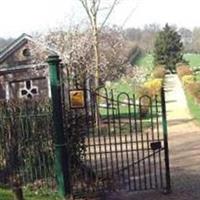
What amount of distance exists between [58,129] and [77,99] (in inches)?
22.8

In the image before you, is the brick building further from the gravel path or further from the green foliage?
the green foliage

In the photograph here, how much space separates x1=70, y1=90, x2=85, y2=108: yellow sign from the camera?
32.1 ft

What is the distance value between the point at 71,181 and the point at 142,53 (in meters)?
78.2

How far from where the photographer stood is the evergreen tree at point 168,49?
63938 millimetres

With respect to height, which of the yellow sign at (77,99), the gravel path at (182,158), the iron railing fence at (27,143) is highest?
the yellow sign at (77,99)

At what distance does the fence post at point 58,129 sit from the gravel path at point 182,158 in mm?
847

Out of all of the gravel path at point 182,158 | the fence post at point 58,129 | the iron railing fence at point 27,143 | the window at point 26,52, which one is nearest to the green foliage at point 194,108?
the gravel path at point 182,158

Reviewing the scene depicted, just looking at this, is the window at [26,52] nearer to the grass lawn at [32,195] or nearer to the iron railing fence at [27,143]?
the iron railing fence at [27,143]

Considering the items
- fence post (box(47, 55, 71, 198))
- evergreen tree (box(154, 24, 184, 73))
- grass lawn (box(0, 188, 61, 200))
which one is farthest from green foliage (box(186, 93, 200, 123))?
evergreen tree (box(154, 24, 184, 73))

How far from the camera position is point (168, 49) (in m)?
63.7

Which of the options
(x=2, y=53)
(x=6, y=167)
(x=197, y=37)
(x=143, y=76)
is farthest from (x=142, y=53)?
(x=6, y=167)

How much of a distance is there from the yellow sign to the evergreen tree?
54.4 meters

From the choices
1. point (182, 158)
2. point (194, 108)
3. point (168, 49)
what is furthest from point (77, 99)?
point (168, 49)

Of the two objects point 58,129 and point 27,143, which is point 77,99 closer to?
point 58,129
